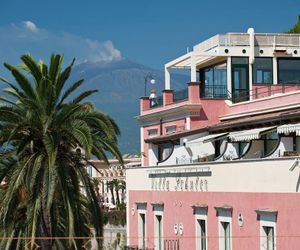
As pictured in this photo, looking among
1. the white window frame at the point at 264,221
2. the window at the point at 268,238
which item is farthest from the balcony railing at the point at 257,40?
the window at the point at 268,238

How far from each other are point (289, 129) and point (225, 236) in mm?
5247

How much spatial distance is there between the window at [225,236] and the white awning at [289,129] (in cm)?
433

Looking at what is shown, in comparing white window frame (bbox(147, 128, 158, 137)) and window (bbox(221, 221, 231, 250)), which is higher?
white window frame (bbox(147, 128, 158, 137))

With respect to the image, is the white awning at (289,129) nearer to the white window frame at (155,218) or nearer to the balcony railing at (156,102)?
the white window frame at (155,218)

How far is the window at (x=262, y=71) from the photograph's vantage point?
47438 mm

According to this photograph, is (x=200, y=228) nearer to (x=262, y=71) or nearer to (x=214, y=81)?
(x=214, y=81)

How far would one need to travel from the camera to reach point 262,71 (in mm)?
47438

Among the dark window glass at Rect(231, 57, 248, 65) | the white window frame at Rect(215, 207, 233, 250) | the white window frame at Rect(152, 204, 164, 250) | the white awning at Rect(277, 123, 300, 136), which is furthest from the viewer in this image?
the dark window glass at Rect(231, 57, 248, 65)

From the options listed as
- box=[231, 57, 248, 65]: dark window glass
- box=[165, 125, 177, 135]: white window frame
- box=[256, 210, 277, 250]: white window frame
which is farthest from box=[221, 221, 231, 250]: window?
box=[231, 57, 248, 65]: dark window glass

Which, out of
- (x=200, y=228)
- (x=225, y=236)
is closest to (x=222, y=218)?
(x=225, y=236)

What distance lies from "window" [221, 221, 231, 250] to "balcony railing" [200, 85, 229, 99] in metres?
12.6

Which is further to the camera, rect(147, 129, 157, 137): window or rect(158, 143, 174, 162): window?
rect(147, 129, 157, 137): window

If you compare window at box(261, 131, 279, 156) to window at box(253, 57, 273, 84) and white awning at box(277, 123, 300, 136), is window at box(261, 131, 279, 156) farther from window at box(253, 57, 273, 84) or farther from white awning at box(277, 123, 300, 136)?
window at box(253, 57, 273, 84)

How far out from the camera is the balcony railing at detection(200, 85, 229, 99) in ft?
146
